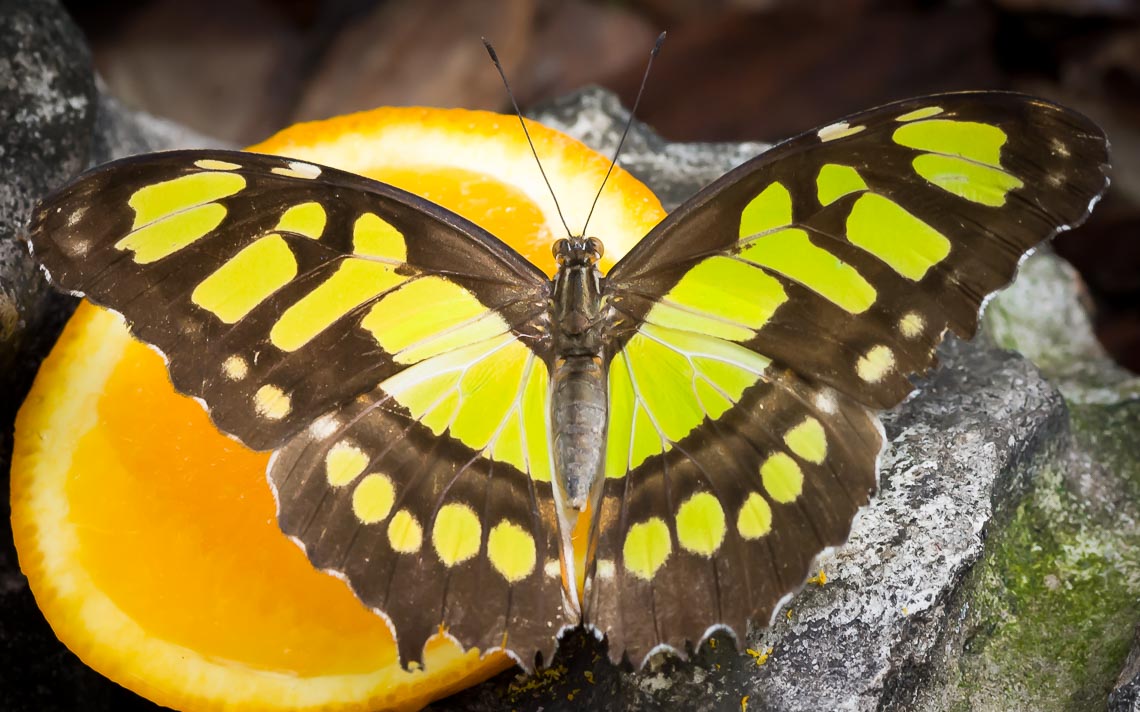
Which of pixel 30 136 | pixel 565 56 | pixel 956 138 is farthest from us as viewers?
pixel 565 56

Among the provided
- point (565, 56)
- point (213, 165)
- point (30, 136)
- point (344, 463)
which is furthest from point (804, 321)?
point (565, 56)

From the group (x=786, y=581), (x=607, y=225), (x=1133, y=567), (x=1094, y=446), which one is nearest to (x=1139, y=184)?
(x=1094, y=446)

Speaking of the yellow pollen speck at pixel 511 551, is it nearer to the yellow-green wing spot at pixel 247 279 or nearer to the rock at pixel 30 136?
the yellow-green wing spot at pixel 247 279

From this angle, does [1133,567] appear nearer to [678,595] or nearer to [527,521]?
[678,595]

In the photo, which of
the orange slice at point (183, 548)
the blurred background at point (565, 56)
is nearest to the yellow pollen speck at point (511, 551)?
the orange slice at point (183, 548)

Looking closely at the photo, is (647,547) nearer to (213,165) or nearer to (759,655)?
(759,655)

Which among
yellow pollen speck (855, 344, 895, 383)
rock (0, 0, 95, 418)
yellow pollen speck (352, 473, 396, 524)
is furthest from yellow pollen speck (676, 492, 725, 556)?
rock (0, 0, 95, 418)

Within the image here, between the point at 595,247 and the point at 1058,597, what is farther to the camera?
the point at 1058,597
